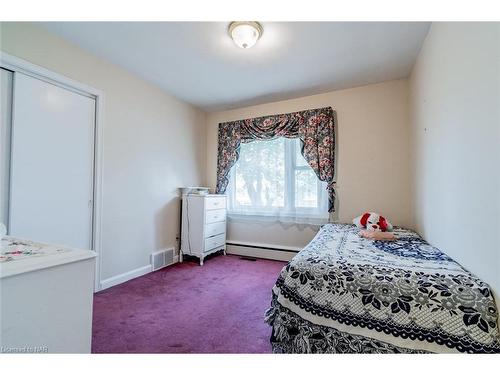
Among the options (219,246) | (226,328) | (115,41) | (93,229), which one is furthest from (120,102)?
(226,328)

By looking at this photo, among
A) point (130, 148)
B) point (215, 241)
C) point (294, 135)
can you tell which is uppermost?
point (294, 135)

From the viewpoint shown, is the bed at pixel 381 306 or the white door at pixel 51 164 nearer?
the bed at pixel 381 306

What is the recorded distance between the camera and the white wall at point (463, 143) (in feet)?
3.27

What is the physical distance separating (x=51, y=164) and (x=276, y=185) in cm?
256

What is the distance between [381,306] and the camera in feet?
3.55

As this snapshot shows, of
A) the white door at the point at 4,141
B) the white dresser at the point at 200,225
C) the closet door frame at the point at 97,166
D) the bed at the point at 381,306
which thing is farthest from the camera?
the white dresser at the point at 200,225

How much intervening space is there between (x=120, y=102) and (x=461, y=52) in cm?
294

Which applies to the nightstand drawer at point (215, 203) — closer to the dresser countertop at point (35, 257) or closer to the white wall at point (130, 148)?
the white wall at point (130, 148)

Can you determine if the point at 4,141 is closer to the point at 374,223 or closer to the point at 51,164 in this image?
the point at 51,164

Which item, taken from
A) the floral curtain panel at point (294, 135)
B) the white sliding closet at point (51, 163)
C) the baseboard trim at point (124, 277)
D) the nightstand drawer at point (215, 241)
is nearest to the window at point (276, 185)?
the floral curtain panel at point (294, 135)

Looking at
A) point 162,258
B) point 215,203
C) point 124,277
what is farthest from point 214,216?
point 124,277

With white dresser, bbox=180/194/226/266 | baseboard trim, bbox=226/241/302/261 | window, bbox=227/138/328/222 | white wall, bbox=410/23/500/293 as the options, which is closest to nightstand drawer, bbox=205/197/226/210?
white dresser, bbox=180/194/226/266

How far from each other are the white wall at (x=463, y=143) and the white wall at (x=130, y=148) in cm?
292

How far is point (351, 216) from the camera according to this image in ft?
9.94
